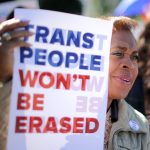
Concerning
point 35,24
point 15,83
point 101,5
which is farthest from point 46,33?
point 101,5

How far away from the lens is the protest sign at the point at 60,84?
2850 mm

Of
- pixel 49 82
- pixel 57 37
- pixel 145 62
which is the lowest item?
pixel 49 82

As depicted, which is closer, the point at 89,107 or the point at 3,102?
the point at 3,102

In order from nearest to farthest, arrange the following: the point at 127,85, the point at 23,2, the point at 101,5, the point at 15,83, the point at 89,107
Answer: the point at 15,83
the point at 89,107
the point at 127,85
the point at 23,2
the point at 101,5

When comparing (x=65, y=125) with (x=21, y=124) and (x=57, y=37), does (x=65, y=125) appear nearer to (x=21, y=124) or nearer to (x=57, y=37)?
(x=21, y=124)

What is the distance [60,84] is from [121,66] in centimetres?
60

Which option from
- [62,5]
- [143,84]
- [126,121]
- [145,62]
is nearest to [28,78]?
[126,121]

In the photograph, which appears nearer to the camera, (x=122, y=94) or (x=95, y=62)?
(x=95, y=62)

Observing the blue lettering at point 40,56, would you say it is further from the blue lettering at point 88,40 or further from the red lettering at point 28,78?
the blue lettering at point 88,40

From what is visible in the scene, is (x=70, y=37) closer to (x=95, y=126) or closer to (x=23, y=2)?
(x=95, y=126)

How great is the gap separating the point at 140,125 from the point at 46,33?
1.08 meters

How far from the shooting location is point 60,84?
296 centimetres

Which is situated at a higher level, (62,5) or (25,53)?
(62,5)

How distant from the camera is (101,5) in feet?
56.8
